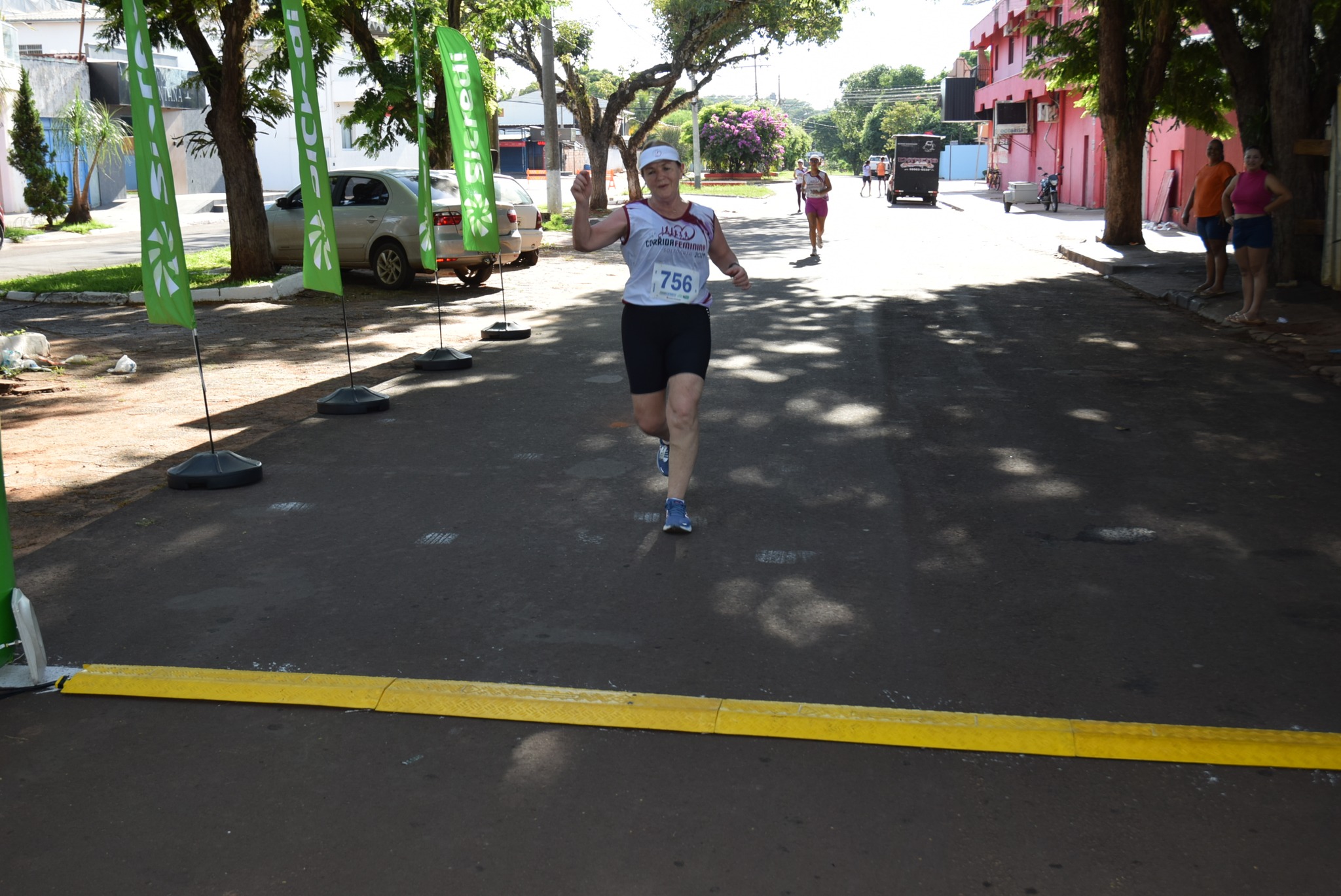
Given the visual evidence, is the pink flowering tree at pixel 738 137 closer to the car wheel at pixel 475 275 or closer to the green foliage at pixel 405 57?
the green foliage at pixel 405 57

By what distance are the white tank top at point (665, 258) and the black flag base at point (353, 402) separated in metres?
3.57

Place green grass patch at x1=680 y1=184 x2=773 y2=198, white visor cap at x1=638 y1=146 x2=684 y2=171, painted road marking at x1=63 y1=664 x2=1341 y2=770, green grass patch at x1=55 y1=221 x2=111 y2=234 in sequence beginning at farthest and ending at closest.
Result: green grass patch at x1=680 y1=184 x2=773 y2=198
green grass patch at x1=55 y1=221 x2=111 y2=234
white visor cap at x1=638 y1=146 x2=684 y2=171
painted road marking at x1=63 y1=664 x2=1341 y2=770

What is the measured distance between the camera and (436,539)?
5852 mm

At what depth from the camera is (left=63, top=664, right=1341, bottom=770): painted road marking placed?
366 cm

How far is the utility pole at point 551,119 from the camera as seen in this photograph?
29069mm

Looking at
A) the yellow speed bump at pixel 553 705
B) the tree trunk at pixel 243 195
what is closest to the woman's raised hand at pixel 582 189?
the yellow speed bump at pixel 553 705

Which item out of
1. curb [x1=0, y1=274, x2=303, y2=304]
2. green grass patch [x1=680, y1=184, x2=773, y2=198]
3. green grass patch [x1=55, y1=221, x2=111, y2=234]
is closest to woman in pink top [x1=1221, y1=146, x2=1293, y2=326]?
curb [x1=0, y1=274, x2=303, y2=304]

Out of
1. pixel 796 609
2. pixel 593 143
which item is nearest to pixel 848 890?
pixel 796 609

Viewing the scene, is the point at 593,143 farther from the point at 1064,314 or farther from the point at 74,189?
the point at 1064,314

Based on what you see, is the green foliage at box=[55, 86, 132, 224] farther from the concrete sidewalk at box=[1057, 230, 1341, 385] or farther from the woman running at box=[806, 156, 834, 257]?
the concrete sidewalk at box=[1057, 230, 1341, 385]

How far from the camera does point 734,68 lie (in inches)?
1521

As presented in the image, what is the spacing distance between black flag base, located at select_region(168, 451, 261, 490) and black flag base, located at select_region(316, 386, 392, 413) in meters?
1.76

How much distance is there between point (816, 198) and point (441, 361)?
464 inches

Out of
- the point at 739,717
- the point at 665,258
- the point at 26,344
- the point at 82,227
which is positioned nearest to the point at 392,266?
the point at 26,344
